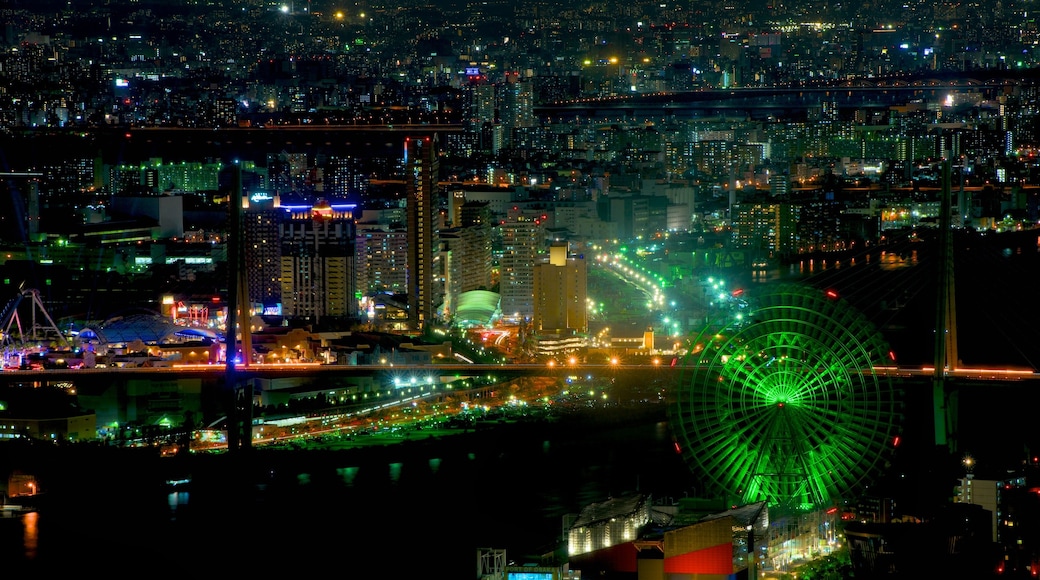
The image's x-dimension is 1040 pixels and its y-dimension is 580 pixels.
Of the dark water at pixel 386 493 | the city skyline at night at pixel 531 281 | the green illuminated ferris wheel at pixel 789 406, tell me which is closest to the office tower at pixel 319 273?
the city skyline at night at pixel 531 281

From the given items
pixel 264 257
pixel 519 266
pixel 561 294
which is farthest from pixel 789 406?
pixel 264 257

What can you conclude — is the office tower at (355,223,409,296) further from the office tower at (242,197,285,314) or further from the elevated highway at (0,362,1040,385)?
the elevated highway at (0,362,1040,385)

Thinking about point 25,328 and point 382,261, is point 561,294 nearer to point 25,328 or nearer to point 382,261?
point 382,261

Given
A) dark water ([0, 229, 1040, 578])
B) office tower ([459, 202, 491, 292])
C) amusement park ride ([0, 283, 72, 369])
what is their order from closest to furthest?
1. dark water ([0, 229, 1040, 578])
2. amusement park ride ([0, 283, 72, 369])
3. office tower ([459, 202, 491, 292])

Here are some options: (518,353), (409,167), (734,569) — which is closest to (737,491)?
(734,569)

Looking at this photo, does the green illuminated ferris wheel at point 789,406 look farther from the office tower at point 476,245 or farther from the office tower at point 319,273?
the office tower at point 476,245

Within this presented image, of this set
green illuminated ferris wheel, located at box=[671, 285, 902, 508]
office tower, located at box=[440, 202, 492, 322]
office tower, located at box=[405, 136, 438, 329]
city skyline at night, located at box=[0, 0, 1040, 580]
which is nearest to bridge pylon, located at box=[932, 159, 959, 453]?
city skyline at night, located at box=[0, 0, 1040, 580]
